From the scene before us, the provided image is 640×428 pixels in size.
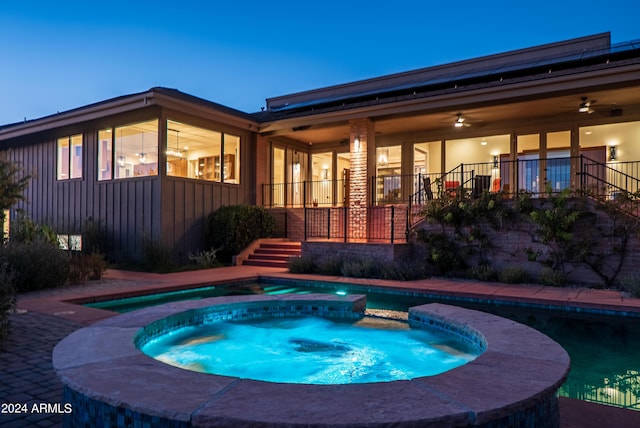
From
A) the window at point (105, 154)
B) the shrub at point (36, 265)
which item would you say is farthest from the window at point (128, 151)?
the shrub at point (36, 265)

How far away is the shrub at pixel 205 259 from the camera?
10.6m

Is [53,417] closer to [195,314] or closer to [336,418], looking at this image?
[336,418]

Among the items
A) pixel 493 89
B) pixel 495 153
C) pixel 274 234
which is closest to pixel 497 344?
pixel 493 89

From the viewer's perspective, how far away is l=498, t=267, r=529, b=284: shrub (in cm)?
804

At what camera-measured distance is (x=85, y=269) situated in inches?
311

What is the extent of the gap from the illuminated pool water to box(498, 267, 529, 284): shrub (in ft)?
13.0

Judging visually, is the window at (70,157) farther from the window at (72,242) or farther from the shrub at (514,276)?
the shrub at (514,276)

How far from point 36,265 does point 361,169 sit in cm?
765

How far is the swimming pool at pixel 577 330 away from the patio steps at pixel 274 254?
6.62 ft

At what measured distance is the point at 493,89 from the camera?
9773 mm

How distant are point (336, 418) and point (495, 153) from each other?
41.8 feet

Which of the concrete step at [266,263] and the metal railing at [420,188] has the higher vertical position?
the metal railing at [420,188]

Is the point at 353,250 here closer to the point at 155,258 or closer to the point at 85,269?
the point at 155,258

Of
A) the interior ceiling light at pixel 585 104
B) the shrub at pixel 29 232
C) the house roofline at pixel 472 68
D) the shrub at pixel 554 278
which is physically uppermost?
the house roofline at pixel 472 68
